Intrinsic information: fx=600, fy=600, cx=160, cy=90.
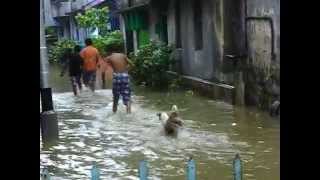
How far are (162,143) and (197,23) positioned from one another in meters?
7.58

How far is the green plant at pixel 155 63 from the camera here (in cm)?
1686

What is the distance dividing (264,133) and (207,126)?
125 cm

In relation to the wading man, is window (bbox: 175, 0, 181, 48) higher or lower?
higher

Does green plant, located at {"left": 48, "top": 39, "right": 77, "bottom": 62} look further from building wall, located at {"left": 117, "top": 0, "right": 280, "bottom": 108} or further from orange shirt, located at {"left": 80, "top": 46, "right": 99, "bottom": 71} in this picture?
building wall, located at {"left": 117, "top": 0, "right": 280, "bottom": 108}

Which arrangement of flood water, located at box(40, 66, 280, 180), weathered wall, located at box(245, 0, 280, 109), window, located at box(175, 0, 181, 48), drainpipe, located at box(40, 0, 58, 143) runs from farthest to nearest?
window, located at box(175, 0, 181, 48) < weathered wall, located at box(245, 0, 280, 109) < drainpipe, located at box(40, 0, 58, 143) < flood water, located at box(40, 66, 280, 180)

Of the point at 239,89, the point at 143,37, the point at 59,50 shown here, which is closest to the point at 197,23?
the point at 239,89

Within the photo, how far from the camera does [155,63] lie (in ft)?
55.1

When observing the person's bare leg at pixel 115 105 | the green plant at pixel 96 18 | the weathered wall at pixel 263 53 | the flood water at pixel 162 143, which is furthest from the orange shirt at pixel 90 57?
the green plant at pixel 96 18

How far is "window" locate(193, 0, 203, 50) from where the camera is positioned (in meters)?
15.5

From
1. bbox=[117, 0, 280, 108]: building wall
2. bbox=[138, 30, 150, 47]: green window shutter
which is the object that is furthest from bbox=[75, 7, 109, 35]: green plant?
bbox=[117, 0, 280, 108]: building wall

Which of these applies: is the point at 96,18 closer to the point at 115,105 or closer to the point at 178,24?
the point at 178,24

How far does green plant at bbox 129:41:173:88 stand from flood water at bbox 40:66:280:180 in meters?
3.24
